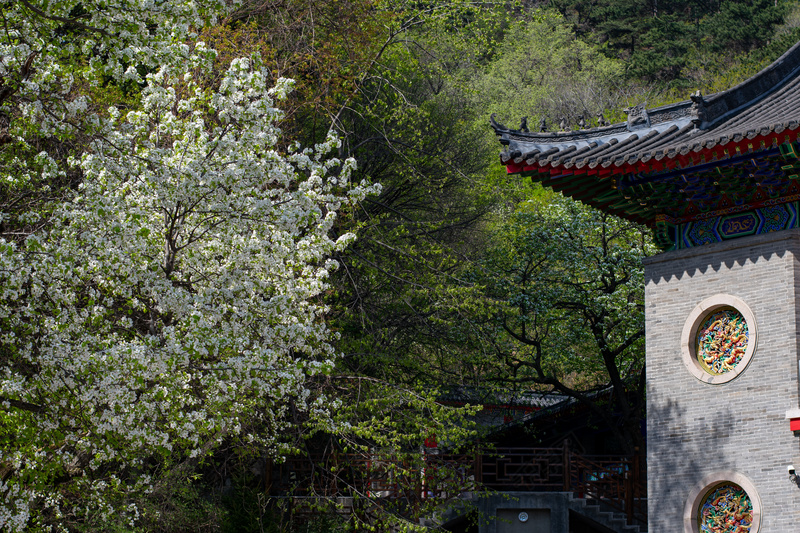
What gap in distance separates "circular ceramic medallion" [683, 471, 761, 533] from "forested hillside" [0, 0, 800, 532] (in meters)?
4.43

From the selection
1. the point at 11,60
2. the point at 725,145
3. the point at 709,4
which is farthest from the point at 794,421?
the point at 709,4

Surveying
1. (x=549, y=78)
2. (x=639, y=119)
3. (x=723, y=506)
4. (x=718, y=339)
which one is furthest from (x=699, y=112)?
(x=549, y=78)

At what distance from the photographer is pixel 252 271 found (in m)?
11.0

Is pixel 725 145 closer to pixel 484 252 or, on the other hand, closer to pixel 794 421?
pixel 794 421

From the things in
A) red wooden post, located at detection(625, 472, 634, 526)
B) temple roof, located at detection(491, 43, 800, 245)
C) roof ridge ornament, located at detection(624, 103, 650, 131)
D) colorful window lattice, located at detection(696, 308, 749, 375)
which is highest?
roof ridge ornament, located at detection(624, 103, 650, 131)

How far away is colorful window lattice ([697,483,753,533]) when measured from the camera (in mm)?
9594

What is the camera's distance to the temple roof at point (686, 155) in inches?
370

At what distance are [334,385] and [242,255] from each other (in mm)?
5744

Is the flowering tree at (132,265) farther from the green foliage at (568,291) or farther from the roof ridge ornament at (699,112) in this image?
the green foliage at (568,291)

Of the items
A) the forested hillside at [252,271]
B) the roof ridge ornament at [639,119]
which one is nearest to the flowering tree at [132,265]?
the forested hillside at [252,271]

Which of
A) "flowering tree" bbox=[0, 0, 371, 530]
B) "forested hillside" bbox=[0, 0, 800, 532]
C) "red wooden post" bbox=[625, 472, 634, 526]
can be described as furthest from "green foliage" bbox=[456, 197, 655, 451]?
"flowering tree" bbox=[0, 0, 371, 530]

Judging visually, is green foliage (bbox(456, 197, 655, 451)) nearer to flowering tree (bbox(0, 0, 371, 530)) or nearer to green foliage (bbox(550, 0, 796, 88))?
flowering tree (bbox(0, 0, 371, 530))

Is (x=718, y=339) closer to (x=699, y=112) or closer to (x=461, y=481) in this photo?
(x=699, y=112)

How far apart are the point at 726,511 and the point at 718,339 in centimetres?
193
